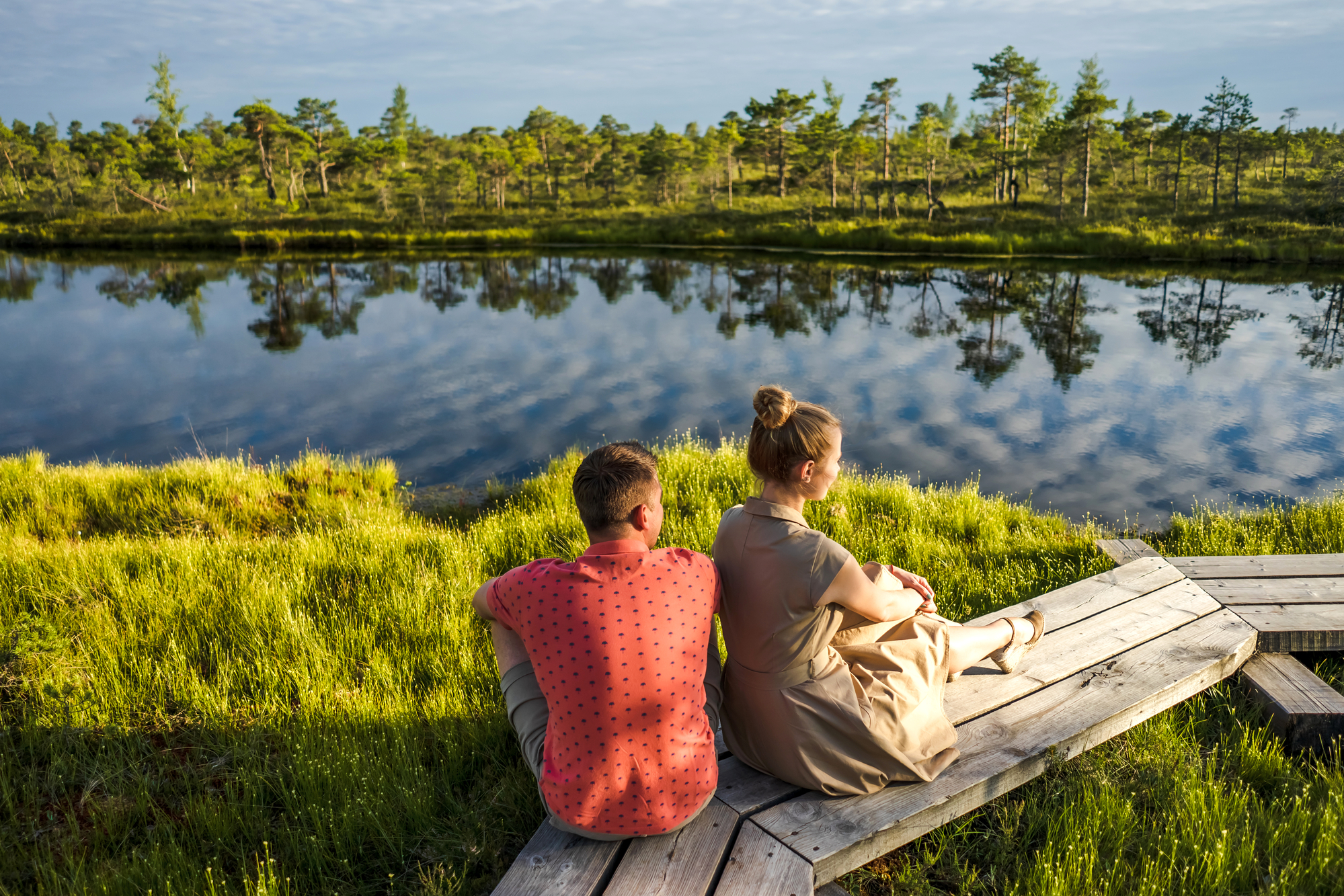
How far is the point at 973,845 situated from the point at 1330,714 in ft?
5.53

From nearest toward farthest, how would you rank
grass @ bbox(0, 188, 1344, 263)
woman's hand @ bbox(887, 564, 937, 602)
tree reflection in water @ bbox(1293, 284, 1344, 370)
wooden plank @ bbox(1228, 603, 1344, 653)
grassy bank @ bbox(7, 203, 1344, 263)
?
woman's hand @ bbox(887, 564, 937, 602)
wooden plank @ bbox(1228, 603, 1344, 653)
tree reflection in water @ bbox(1293, 284, 1344, 370)
grassy bank @ bbox(7, 203, 1344, 263)
grass @ bbox(0, 188, 1344, 263)

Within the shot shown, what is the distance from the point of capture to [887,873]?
8.59 feet

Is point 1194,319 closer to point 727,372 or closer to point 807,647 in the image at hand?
point 727,372

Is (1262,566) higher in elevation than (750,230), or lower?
lower

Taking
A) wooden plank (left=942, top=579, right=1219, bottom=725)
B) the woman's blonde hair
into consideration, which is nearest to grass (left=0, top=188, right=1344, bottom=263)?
wooden plank (left=942, top=579, right=1219, bottom=725)

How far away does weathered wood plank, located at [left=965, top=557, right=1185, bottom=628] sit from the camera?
12.0ft

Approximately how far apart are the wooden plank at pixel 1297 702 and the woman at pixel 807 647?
162cm

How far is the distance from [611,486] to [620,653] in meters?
0.45

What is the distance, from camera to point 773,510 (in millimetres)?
2420

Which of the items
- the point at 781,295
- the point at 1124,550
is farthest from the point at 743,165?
the point at 1124,550

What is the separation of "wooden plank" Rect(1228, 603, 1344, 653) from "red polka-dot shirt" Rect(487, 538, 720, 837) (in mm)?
2928

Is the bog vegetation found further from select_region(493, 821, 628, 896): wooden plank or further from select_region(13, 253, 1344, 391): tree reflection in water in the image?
select_region(493, 821, 628, 896): wooden plank

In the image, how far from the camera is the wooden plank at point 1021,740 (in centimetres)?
237

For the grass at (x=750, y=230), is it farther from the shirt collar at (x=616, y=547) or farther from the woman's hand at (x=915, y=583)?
the shirt collar at (x=616, y=547)
